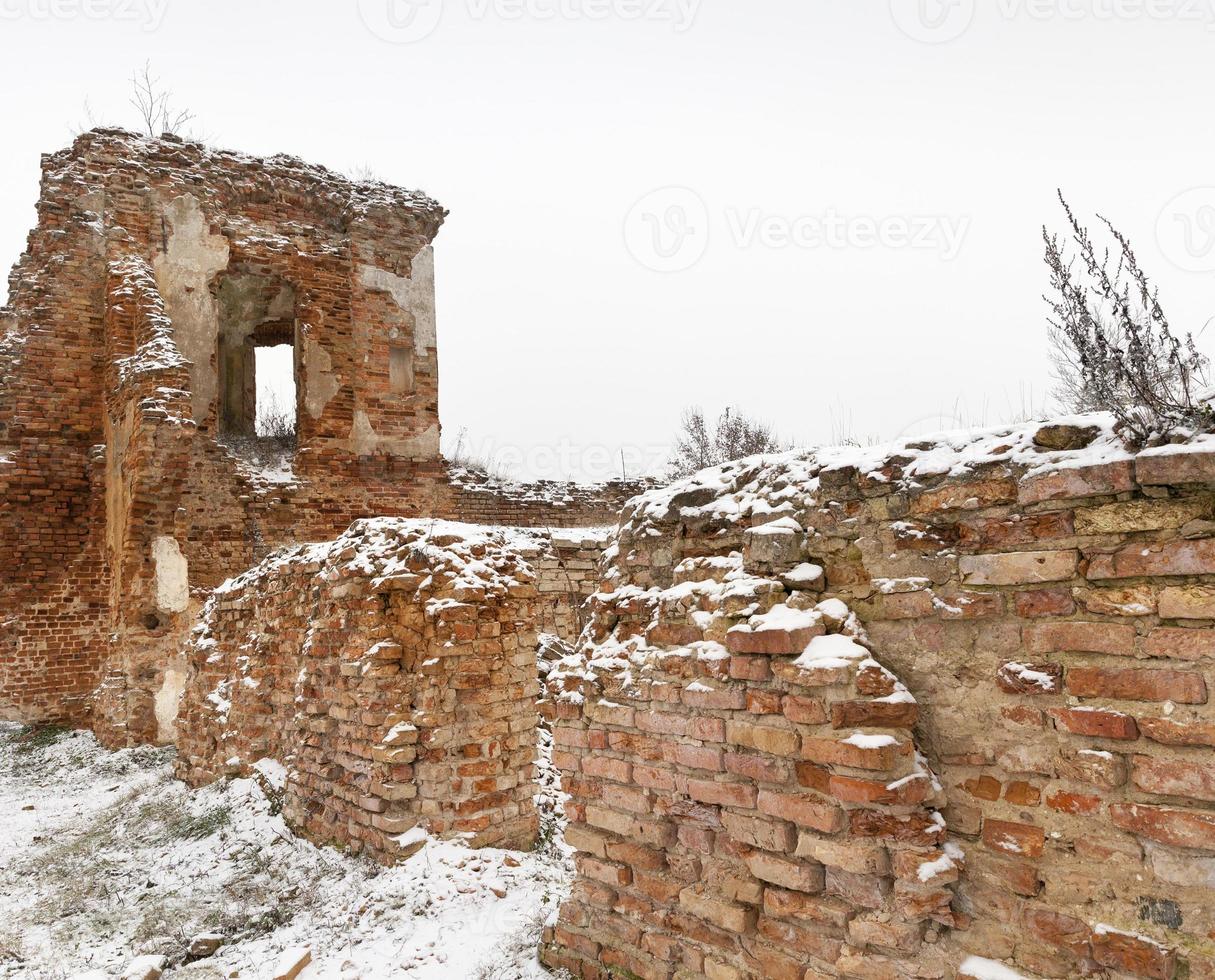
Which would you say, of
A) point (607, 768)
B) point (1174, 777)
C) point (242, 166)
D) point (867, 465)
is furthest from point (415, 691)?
point (242, 166)

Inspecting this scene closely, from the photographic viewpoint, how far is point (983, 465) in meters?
2.14

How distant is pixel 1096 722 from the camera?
1913 mm

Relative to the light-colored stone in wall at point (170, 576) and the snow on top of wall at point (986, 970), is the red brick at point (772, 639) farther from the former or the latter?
the light-colored stone in wall at point (170, 576)

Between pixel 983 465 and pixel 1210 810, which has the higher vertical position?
pixel 983 465

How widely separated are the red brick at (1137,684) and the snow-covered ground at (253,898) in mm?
2179

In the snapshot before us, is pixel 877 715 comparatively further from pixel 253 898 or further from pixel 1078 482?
pixel 253 898

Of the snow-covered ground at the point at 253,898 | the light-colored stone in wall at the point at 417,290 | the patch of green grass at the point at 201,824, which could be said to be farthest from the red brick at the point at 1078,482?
the light-colored stone in wall at the point at 417,290

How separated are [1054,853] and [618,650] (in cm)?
148

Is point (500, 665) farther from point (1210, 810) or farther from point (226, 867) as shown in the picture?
point (1210, 810)

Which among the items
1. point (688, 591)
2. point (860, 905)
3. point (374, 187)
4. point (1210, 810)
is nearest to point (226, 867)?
point (688, 591)

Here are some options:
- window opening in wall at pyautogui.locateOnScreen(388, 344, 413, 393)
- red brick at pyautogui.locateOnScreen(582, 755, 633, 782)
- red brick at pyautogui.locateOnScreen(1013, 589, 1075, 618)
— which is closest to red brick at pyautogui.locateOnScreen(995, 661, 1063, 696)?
red brick at pyautogui.locateOnScreen(1013, 589, 1075, 618)

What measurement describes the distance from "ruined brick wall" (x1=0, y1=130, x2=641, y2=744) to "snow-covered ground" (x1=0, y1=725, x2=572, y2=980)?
447cm

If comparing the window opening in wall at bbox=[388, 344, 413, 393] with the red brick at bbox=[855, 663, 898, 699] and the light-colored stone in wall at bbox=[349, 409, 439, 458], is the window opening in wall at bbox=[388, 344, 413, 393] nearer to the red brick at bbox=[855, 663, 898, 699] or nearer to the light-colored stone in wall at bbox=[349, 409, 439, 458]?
the light-colored stone in wall at bbox=[349, 409, 439, 458]

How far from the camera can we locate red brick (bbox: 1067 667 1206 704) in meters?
1.79
